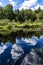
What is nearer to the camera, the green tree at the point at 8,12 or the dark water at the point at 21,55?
the dark water at the point at 21,55

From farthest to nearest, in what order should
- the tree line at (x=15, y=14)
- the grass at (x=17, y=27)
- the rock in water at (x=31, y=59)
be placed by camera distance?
the tree line at (x=15, y=14), the grass at (x=17, y=27), the rock in water at (x=31, y=59)

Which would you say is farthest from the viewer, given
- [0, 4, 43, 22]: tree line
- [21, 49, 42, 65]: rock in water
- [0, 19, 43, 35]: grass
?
[0, 4, 43, 22]: tree line

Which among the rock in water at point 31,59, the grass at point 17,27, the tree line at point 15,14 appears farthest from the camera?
the tree line at point 15,14

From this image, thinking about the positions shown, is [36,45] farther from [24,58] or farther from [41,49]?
[24,58]

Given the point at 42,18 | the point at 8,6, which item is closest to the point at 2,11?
the point at 8,6

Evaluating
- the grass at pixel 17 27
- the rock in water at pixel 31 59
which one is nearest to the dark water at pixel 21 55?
the rock in water at pixel 31 59

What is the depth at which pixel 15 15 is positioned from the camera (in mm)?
29781

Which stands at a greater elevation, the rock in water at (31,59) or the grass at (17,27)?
the rock in water at (31,59)

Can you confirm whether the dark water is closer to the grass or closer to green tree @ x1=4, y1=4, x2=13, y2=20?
the grass

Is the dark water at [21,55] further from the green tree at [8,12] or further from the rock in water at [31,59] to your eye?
the green tree at [8,12]

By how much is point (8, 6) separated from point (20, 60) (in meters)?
24.0

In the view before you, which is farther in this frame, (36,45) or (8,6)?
(8,6)

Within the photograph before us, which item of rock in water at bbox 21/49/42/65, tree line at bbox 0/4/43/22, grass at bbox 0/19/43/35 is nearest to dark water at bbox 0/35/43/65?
rock in water at bbox 21/49/42/65

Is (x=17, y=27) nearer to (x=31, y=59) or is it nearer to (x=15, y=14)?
(x=31, y=59)
